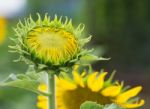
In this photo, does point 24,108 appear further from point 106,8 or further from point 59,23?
point 106,8

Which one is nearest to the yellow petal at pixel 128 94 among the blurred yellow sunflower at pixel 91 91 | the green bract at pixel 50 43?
the blurred yellow sunflower at pixel 91 91

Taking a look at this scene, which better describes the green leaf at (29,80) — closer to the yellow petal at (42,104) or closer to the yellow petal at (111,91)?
the yellow petal at (42,104)

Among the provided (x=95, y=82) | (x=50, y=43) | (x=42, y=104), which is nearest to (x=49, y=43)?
(x=50, y=43)

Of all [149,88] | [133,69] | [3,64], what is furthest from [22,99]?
[133,69]

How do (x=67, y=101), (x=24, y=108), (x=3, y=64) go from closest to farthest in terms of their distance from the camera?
(x=67, y=101) < (x=24, y=108) < (x=3, y=64)

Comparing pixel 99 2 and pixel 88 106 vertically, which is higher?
→ pixel 99 2

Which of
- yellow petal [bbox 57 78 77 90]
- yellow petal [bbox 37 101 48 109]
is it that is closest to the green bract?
yellow petal [bbox 37 101 48 109]
